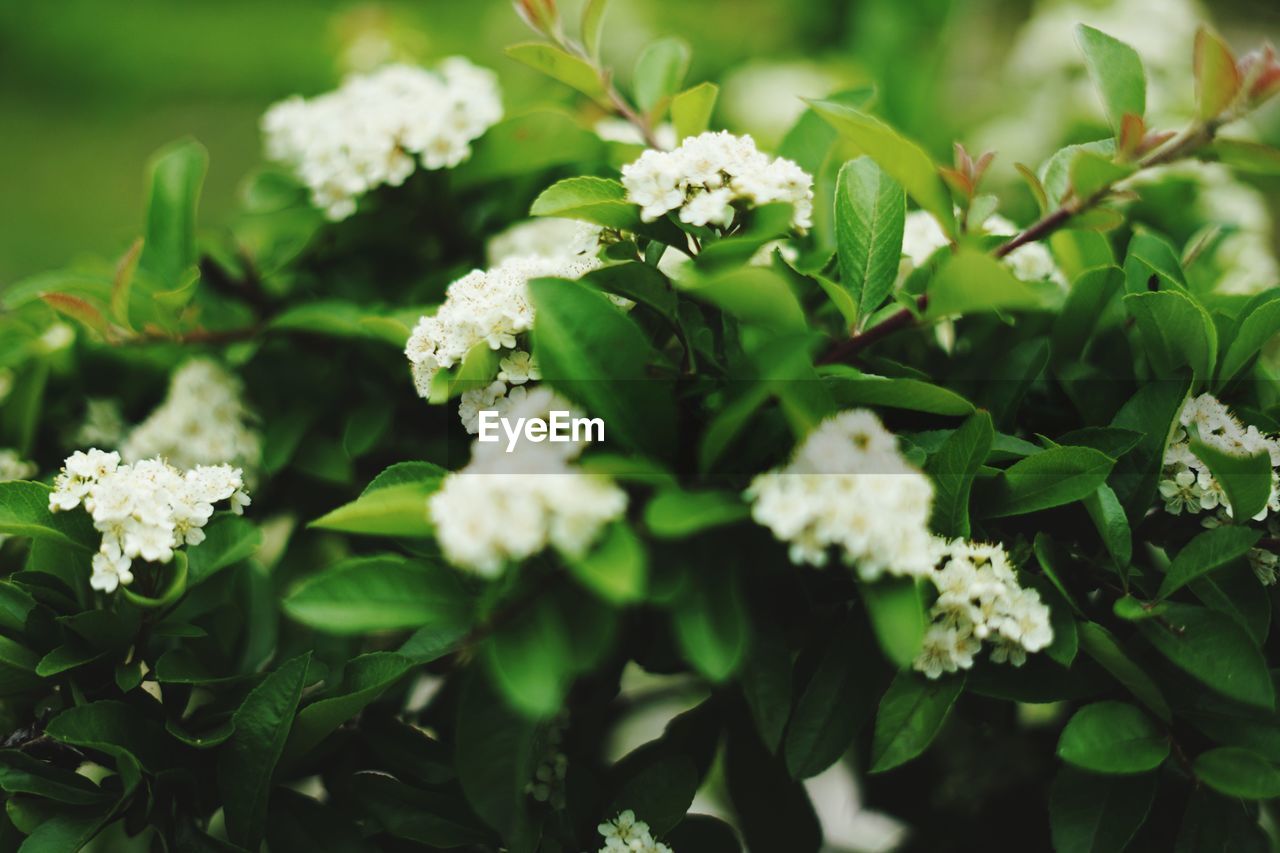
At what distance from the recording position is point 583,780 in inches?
28.9

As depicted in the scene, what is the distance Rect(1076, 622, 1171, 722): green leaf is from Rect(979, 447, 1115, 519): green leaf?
9 cm

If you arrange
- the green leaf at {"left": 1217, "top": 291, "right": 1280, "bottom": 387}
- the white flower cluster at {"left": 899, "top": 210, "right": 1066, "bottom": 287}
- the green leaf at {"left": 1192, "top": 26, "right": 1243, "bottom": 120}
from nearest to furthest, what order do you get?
1. the green leaf at {"left": 1192, "top": 26, "right": 1243, "bottom": 120}
2. the green leaf at {"left": 1217, "top": 291, "right": 1280, "bottom": 387}
3. the white flower cluster at {"left": 899, "top": 210, "right": 1066, "bottom": 287}

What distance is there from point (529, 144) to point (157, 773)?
2.06 ft

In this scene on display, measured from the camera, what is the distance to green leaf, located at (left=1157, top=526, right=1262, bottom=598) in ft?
2.04

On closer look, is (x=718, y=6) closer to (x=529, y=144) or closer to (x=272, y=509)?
(x=529, y=144)

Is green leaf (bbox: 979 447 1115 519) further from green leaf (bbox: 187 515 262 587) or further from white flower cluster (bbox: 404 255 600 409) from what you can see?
green leaf (bbox: 187 515 262 587)

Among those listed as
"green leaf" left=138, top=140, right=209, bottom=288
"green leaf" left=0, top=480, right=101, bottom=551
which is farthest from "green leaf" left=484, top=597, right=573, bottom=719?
"green leaf" left=138, top=140, right=209, bottom=288

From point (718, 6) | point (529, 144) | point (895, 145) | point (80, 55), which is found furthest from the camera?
point (80, 55)

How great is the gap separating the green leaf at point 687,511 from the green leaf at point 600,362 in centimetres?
7

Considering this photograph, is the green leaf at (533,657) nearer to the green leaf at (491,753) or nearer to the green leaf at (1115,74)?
the green leaf at (491,753)

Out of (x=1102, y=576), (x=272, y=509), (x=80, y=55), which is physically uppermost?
(x=1102, y=576)

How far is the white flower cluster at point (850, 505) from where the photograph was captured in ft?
1.73

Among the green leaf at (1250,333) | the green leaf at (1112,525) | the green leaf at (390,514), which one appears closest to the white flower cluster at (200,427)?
the green leaf at (390,514)

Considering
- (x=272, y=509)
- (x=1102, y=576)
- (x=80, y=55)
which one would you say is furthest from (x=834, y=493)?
(x=80, y=55)
